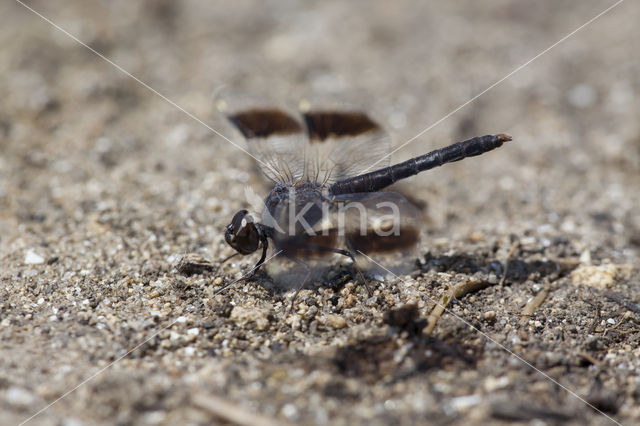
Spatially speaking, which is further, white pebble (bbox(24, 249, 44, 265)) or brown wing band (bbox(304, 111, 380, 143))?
brown wing band (bbox(304, 111, 380, 143))

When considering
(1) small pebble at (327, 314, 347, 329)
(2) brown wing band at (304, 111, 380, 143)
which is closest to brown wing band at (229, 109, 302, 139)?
(2) brown wing band at (304, 111, 380, 143)

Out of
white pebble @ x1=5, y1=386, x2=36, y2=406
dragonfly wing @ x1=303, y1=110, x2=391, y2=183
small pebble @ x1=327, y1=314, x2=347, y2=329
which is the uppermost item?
dragonfly wing @ x1=303, y1=110, x2=391, y2=183

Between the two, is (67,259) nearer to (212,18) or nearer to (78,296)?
(78,296)

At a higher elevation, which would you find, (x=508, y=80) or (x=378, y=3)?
(x=378, y=3)

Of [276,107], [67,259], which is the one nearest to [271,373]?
[67,259]

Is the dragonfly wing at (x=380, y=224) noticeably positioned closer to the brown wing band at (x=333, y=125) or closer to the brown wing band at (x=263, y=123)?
the brown wing band at (x=333, y=125)

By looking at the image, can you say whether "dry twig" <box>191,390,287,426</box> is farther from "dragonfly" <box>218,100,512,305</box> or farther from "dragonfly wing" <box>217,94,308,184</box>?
"dragonfly wing" <box>217,94,308,184</box>
